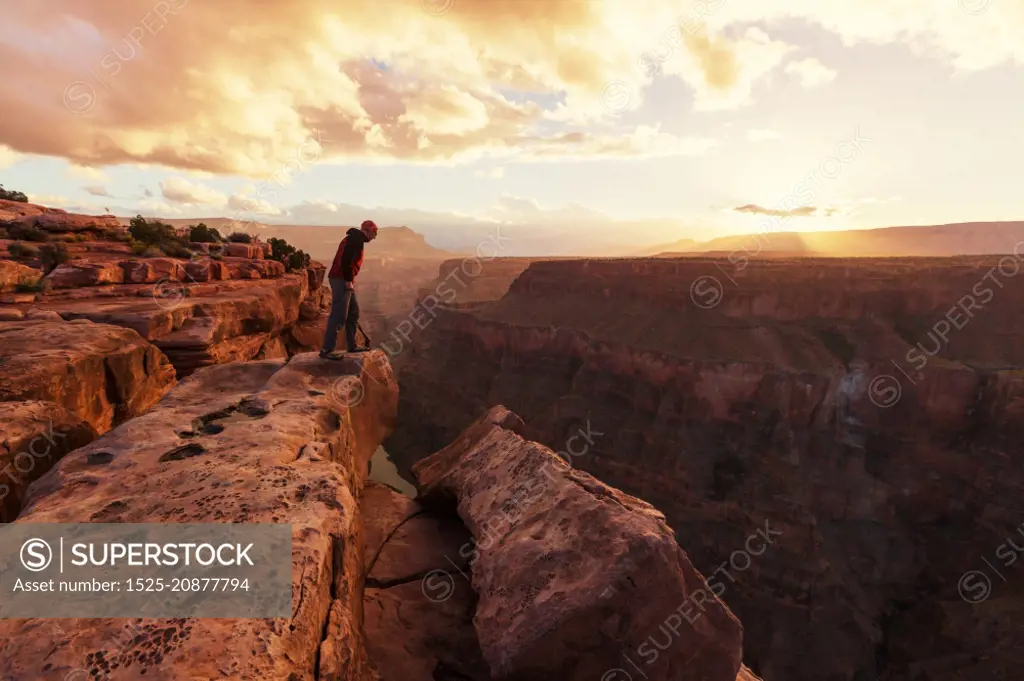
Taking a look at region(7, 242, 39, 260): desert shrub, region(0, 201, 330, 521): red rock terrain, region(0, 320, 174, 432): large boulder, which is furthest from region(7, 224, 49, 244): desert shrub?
region(0, 320, 174, 432): large boulder

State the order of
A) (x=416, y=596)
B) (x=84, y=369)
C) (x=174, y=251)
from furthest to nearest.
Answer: (x=174, y=251), (x=84, y=369), (x=416, y=596)

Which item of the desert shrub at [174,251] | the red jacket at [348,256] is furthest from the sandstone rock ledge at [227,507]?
the desert shrub at [174,251]

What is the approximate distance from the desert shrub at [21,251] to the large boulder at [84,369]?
5.10 meters

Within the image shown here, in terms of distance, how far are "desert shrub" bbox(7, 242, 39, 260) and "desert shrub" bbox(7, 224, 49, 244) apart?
1933mm

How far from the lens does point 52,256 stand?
10.1m

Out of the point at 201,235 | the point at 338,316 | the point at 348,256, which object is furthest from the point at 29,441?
the point at 201,235

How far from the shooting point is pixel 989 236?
425 feet

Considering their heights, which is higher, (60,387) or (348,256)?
(348,256)

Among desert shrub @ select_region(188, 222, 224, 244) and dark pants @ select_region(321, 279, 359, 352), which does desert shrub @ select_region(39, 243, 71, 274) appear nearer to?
dark pants @ select_region(321, 279, 359, 352)

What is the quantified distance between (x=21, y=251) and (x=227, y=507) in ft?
38.4

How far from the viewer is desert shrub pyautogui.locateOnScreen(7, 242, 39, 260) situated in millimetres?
9961

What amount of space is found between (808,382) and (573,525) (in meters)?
29.3

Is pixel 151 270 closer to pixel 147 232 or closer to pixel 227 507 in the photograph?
pixel 147 232

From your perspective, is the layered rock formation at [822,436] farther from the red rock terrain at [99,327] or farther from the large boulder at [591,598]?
the red rock terrain at [99,327]
